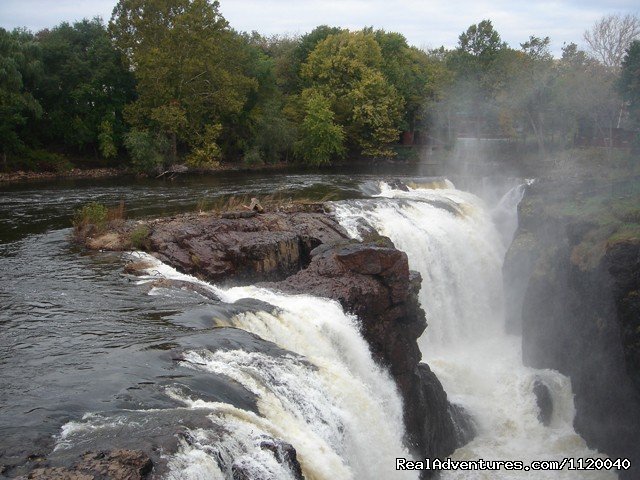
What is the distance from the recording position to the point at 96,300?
13062 mm

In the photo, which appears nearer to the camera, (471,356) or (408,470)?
(408,470)

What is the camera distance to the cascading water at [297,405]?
7.45 meters

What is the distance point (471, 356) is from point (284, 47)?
1760 inches

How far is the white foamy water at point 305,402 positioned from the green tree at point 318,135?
29.7 meters

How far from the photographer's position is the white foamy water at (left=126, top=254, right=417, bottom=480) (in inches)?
296

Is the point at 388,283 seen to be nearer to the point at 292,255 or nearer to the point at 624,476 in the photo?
the point at 292,255

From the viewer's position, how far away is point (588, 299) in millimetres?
16906

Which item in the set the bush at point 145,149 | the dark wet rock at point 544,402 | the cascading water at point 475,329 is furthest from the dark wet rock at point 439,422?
the bush at point 145,149

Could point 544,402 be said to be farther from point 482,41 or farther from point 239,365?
point 482,41

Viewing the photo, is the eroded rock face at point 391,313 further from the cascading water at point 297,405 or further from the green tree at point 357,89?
the green tree at point 357,89

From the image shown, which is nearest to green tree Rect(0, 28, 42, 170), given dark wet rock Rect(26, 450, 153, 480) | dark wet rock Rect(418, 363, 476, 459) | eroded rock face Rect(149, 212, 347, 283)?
eroded rock face Rect(149, 212, 347, 283)

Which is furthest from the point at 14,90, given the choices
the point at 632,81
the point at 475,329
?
the point at 632,81

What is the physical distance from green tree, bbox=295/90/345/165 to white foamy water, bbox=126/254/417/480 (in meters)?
29.7

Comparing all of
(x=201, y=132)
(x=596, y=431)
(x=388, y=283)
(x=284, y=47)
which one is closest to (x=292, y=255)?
(x=388, y=283)
